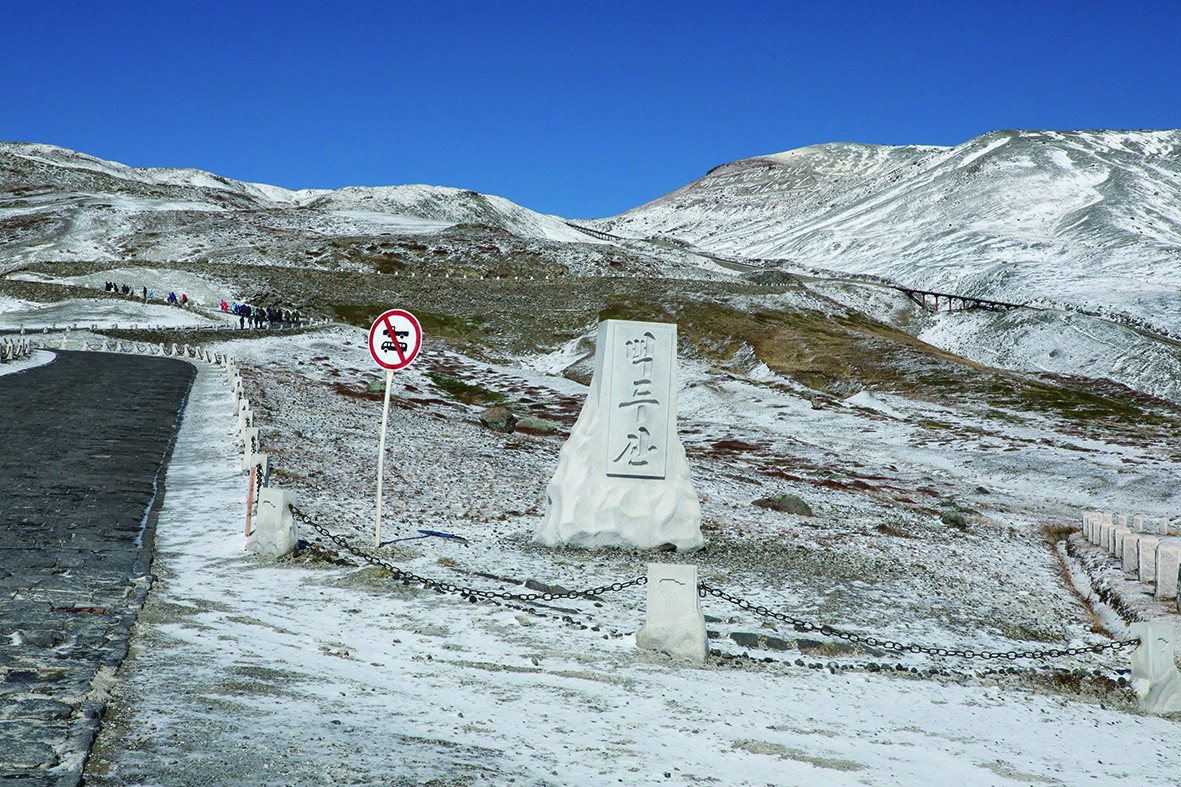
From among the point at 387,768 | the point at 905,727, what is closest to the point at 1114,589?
the point at 905,727

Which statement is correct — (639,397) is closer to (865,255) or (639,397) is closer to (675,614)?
(675,614)

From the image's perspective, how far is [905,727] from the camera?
31.1 ft

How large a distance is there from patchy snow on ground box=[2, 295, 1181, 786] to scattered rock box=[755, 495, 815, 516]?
1.69ft

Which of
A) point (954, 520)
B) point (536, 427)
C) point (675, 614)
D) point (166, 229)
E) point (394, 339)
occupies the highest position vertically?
point (166, 229)

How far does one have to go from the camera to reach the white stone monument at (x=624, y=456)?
16953 millimetres

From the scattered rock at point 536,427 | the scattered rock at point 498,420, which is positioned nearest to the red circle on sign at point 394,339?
the scattered rock at point 498,420

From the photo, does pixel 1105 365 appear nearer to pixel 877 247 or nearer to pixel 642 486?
pixel 642 486

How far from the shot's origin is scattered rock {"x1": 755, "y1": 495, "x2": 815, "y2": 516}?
23891 millimetres

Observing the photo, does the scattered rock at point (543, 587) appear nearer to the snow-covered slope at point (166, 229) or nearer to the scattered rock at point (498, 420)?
the scattered rock at point (498, 420)

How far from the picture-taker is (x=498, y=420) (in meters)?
36.3

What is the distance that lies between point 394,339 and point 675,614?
6857 millimetres

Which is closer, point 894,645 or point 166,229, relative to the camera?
point 894,645

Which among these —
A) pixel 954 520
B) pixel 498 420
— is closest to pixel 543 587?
pixel 954 520

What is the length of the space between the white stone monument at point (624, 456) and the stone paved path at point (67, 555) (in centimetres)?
671
